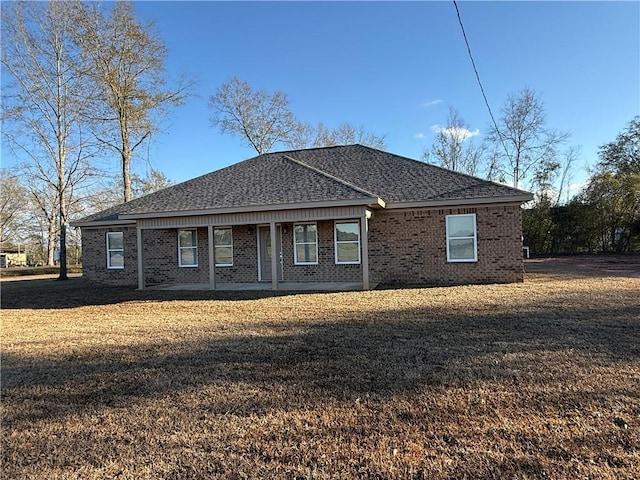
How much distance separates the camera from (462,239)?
1269 cm

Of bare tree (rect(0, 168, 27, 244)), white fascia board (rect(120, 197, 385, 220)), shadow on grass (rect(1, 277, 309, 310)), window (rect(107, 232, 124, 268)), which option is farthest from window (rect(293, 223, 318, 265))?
bare tree (rect(0, 168, 27, 244))

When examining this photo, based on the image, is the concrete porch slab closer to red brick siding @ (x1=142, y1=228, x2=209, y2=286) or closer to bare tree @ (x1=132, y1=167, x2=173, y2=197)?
red brick siding @ (x1=142, y1=228, x2=209, y2=286)

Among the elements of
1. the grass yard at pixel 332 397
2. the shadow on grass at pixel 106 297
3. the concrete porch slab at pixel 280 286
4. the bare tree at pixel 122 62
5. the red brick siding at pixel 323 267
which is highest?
the bare tree at pixel 122 62

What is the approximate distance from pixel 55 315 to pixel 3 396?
585cm

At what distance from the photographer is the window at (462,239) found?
12.6 meters

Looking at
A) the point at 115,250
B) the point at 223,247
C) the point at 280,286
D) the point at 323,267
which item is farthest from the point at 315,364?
the point at 115,250

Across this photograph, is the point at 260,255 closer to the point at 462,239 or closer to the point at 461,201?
the point at 462,239

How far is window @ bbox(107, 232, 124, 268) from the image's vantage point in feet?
54.4

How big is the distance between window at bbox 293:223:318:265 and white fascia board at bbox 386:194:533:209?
270 centimetres

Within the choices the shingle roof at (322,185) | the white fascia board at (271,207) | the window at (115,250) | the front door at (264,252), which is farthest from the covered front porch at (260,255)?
the window at (115,250)

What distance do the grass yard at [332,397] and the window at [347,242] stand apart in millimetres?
6016

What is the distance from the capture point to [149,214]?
44.4 ft

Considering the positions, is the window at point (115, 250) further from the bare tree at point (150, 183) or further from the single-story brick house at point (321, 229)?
the bare tree at point (150, 183)

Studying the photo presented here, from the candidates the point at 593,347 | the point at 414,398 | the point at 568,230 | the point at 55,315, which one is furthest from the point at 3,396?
the point at 568,230
